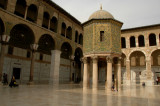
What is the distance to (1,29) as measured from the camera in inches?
484

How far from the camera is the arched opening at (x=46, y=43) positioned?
58.5 feet

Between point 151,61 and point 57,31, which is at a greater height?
point 57,31

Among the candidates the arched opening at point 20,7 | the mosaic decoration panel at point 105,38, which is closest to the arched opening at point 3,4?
the arched opening at point 20,7

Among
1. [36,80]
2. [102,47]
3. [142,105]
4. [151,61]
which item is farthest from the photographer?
[151,61]

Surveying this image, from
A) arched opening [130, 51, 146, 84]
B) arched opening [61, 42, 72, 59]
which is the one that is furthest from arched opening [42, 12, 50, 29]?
arched opening [130, 51, 146, 84]

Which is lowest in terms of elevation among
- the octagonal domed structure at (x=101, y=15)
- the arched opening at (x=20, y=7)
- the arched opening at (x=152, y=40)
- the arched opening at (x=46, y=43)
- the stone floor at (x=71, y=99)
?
the stone floor at (x=71, y=99)

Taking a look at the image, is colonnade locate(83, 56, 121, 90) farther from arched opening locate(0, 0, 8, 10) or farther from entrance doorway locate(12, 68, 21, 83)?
arched opening locate(0, 0, 8, 10)

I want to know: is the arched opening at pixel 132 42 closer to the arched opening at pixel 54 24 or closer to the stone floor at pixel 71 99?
the arched opening at pixel 54 24

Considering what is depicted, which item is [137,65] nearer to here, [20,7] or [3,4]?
[20,7]

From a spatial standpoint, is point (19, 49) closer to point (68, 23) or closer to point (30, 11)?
point (30, 11)

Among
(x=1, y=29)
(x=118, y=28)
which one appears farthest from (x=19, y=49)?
(x=118, y=28)

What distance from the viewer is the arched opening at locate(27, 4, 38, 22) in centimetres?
1552

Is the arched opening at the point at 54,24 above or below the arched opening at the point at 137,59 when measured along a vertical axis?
above

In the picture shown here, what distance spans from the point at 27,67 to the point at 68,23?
29.0ft
